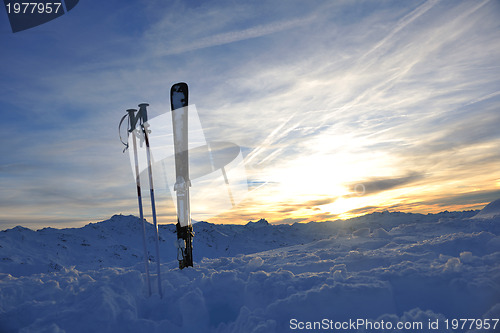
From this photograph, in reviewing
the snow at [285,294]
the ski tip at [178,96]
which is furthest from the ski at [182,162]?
the snow at [285,294]

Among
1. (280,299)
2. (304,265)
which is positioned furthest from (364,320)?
(304,265)

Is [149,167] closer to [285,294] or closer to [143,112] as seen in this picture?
[143,112]

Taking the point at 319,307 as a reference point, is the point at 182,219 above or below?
above

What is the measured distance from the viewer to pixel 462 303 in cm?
573

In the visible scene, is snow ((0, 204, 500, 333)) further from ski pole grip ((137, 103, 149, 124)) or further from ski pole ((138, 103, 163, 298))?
ski pole grip ((137, 103, 149, 124))

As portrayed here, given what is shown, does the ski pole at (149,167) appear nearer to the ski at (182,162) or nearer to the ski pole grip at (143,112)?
the ski pole grip at (143,112)

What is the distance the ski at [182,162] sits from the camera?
1040 centimetres

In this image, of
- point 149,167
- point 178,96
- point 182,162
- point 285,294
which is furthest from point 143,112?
point 285,294

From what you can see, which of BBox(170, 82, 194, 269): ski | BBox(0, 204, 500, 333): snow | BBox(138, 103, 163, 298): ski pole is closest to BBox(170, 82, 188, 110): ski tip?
BBox(170, 82, 194, 269): ski

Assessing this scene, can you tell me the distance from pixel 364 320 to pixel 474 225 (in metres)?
7.78

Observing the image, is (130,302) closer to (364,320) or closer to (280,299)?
(280,299)

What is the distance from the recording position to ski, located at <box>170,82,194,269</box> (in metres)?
10.4

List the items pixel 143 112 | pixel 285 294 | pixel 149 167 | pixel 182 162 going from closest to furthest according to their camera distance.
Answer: pixel 285 294 < pixel 149 167 < pixel 143 112 < pixel 182 162

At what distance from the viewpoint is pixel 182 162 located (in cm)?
1051
